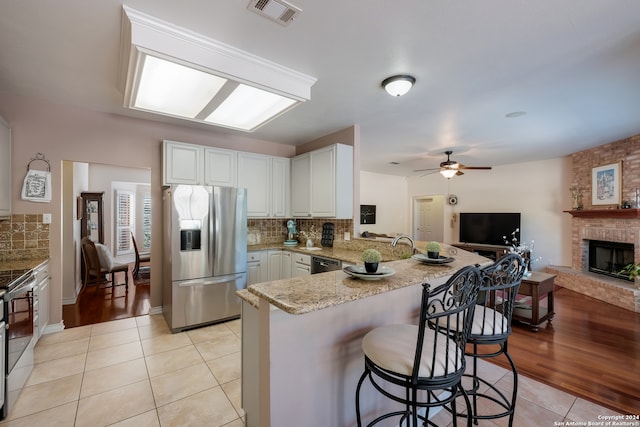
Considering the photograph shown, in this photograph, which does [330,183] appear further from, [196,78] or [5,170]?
[5,170]

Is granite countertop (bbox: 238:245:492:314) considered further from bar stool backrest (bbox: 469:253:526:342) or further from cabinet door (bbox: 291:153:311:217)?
cabinet door (bbox: 291:153:311:217)

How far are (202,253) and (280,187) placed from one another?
1.62 metres

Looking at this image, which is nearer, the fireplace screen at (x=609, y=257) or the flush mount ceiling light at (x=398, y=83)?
the flush mount ceiling light at (x=398, y=83)

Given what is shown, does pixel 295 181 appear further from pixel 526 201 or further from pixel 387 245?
pixel 526 201

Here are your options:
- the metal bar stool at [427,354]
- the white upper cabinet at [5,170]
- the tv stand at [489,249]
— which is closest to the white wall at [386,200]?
the tv stand at [489,249]

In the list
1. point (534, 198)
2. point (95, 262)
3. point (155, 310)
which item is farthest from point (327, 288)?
point (534, 198)

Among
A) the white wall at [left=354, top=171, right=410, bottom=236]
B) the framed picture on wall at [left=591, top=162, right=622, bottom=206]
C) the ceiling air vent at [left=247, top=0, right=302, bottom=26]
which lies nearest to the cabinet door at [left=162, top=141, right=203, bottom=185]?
the ceiling air vent at [left=247, top=0, right=302, bottom=26]

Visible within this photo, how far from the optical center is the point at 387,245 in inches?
129

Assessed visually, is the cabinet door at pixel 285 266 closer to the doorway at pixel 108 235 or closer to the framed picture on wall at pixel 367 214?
the doorway at pixel 108 235

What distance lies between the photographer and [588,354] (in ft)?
9.00

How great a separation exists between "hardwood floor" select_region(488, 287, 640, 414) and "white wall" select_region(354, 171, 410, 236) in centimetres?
456

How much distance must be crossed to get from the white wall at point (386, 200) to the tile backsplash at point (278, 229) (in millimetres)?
3071

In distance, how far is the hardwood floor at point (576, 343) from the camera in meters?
2.22

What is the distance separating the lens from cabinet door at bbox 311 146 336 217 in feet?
12.0
